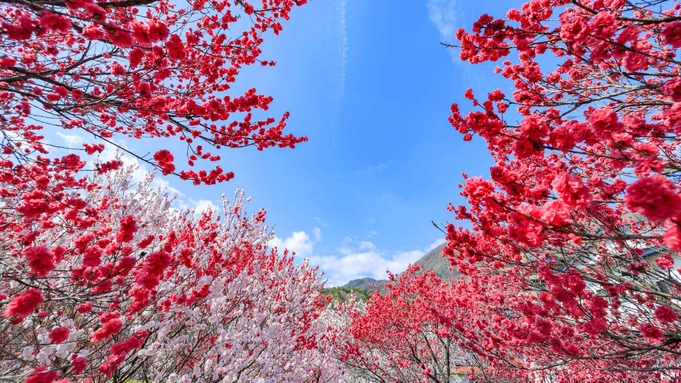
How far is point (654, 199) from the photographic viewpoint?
1.43 m

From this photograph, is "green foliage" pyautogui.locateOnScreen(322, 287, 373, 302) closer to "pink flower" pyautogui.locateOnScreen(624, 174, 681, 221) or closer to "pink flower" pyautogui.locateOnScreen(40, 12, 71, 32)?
"pink flower" pyautogui.locateOnScreen(624, 174, 681, 221)

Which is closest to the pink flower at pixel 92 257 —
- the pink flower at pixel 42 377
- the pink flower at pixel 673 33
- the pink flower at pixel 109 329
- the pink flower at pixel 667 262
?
the pink flower at pixel 109 329

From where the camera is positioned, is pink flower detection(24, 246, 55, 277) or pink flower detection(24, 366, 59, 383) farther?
pink flower detection(24, 246, 55, 277)

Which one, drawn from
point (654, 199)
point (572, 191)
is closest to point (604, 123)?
point (572, 191)

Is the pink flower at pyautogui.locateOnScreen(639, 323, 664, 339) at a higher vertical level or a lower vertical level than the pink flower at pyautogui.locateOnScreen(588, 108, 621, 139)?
lower

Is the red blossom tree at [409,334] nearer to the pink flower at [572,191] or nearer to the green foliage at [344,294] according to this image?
the pink flower at [572,191]

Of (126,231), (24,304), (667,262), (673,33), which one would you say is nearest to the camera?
(24,304)

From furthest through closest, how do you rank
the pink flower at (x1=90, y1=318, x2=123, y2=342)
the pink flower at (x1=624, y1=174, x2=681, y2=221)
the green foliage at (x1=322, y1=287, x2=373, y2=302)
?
1. the green foliage at (x1=322, y1=287, x2=373, y2=302)
2. the pink flower at (x1=90, y1=318, x2=123, y2=342)
3. the pink flower at (x1=624, y1=174, x2=681, y2=221)

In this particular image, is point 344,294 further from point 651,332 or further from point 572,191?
point 572,191

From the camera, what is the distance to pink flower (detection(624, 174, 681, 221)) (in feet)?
4.59

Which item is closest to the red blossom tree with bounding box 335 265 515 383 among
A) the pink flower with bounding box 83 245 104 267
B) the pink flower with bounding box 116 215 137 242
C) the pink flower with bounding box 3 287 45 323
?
the pink flower with bounding box 116 215 137 242

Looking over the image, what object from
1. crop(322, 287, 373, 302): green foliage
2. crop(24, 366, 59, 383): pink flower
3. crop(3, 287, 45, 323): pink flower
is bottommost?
crop(24, 366, 59, 383): pink flower

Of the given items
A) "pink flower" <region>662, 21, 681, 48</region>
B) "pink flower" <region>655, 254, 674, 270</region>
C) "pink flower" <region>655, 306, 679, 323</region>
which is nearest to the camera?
"pink flower" <region>662, 21, 681, 48</region>

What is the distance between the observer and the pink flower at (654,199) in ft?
4.59
